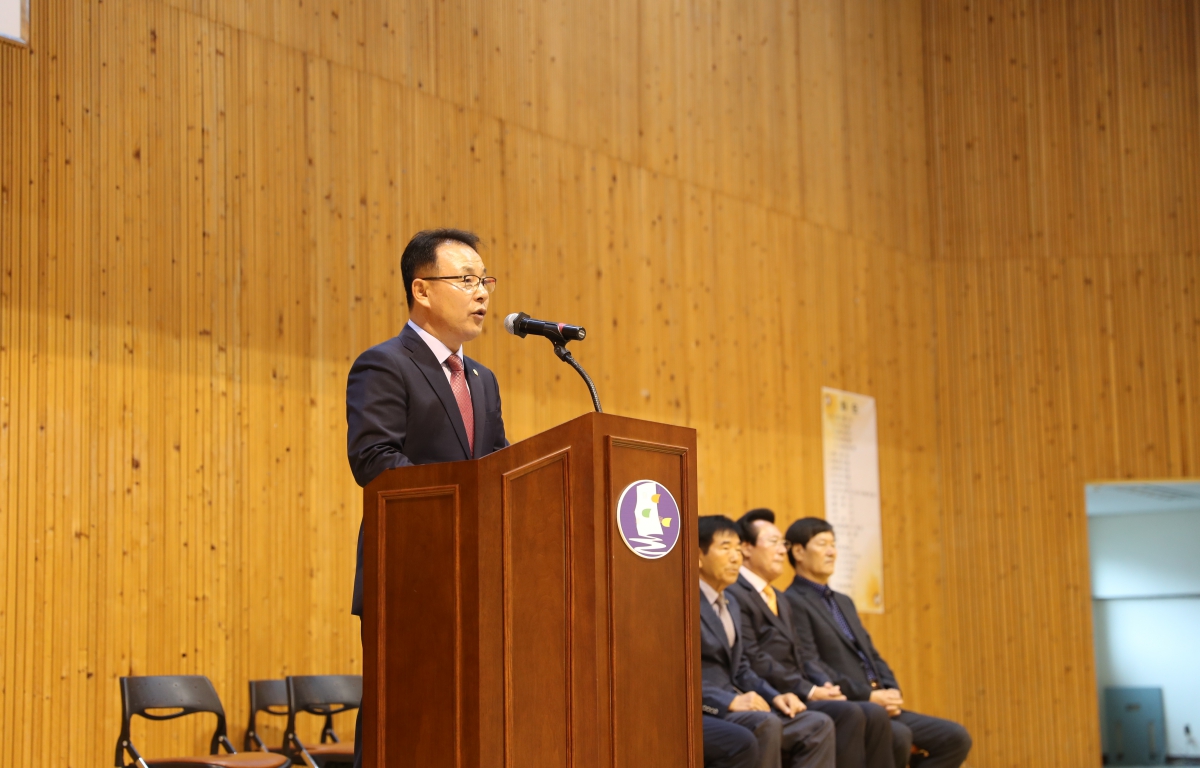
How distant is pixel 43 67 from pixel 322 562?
225 centimetres

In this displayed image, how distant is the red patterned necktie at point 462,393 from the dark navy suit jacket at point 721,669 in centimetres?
209

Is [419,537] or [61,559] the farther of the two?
[61,559]

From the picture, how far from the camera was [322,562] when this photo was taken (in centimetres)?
550

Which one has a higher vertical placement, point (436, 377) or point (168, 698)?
point (436, 377)

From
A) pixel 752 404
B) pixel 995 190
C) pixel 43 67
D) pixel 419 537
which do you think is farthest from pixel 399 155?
pixel 995 190

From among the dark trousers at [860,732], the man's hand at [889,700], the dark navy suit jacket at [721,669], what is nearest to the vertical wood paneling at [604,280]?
the dark navy suit jacket at [721,669]

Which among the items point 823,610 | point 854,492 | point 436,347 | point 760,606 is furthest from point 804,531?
point 436,347

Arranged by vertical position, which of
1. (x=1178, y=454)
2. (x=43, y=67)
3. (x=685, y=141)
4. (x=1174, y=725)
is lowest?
(x=1174, y=725)

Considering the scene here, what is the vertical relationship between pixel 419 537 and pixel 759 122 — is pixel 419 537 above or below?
below

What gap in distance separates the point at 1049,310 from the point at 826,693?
4522 mm

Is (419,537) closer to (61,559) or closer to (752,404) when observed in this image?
(61,559)

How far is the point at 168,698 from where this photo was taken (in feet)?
15.4

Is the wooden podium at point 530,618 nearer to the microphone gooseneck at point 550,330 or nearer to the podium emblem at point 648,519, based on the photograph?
the podium emblem at point 648,519

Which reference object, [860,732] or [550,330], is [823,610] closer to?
[860,732]
